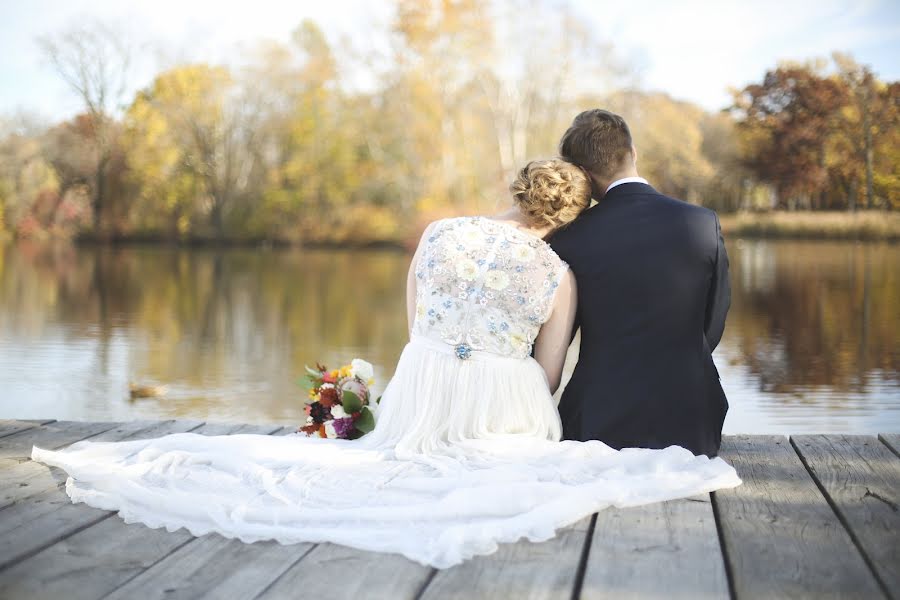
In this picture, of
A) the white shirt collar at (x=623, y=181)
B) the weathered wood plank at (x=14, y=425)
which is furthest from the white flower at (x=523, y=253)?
the weathered wood plank at (x=14, y=425)

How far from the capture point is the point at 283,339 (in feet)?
32.0

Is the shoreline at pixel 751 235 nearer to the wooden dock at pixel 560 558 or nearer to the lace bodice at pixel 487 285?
the lace bodice at pixel 487 285

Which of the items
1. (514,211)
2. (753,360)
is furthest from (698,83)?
(514,211)

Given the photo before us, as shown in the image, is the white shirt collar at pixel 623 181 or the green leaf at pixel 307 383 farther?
the green leaf at pixel 307 383

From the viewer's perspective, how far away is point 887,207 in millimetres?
20203

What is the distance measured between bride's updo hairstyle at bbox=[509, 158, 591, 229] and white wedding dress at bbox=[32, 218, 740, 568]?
0.09 meters

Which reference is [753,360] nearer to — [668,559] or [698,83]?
[668,559]

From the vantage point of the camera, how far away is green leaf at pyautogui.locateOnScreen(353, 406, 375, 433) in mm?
2969

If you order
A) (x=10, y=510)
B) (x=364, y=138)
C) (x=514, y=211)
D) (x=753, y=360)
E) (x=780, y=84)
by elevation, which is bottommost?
(x=753, y=360)

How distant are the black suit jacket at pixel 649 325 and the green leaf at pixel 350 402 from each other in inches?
28.8

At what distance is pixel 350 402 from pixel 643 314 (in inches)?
39.5

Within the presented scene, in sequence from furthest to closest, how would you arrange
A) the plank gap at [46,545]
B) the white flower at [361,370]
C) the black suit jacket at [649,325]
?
the white flower at [361,370] → the black suit jacket at [649,325] → the plank gap at [46,545]

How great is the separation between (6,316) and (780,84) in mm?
22352

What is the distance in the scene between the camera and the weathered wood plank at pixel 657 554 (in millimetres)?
1705
